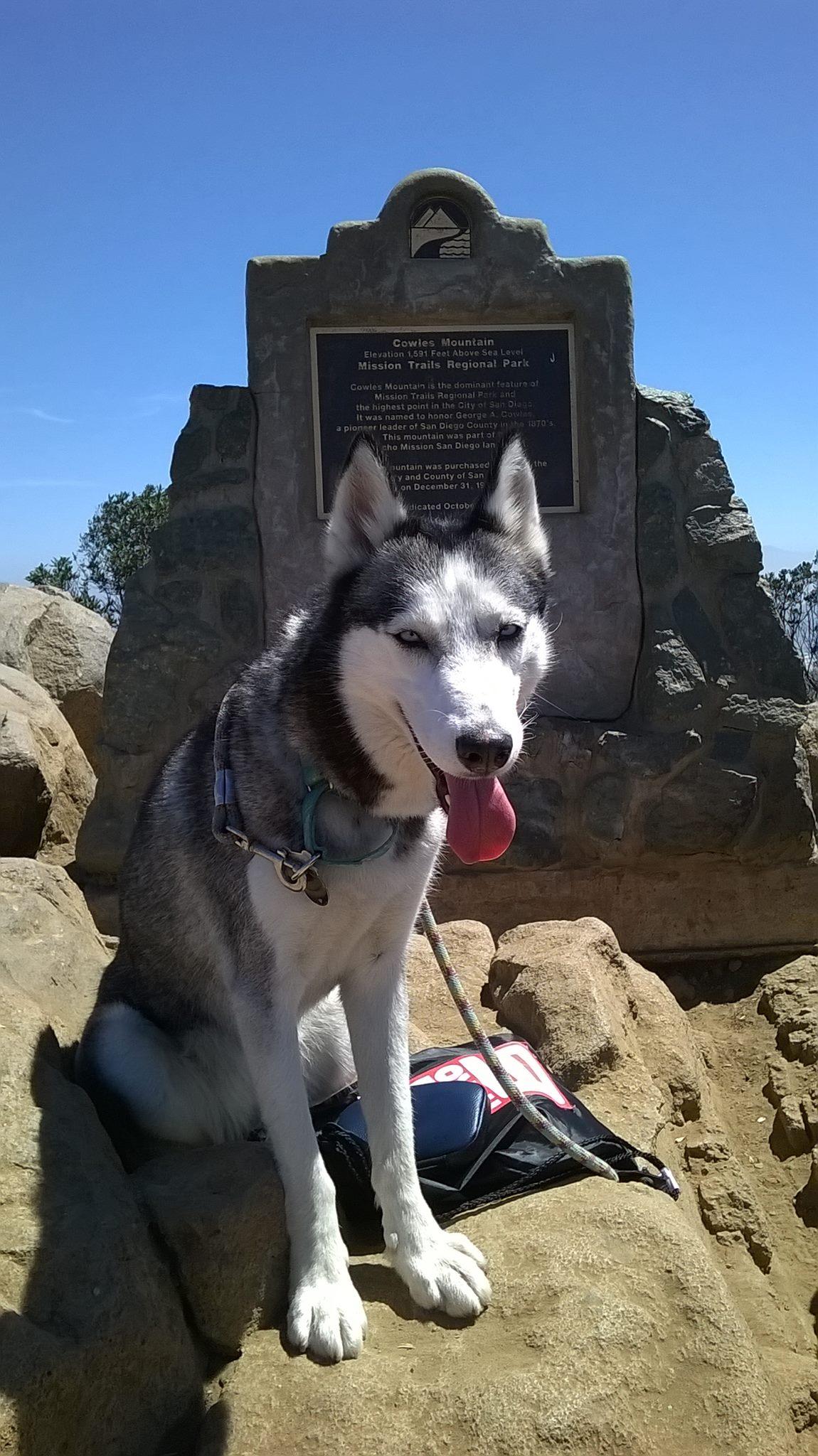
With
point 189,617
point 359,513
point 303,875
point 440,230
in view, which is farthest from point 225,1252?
point 440,230

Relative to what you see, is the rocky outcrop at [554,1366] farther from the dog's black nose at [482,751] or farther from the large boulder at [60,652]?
the large boulder at [60,652]

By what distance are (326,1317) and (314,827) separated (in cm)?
103

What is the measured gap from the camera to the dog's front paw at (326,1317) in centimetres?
213

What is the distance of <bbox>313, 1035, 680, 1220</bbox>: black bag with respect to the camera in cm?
272

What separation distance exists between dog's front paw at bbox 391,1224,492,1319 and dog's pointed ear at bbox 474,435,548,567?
1705 mm

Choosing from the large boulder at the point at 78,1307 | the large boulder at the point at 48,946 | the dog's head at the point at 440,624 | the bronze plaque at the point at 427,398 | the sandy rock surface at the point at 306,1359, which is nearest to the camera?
the large boulder at the point at 78,1307

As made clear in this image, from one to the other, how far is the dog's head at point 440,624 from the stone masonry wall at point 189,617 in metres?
2.91

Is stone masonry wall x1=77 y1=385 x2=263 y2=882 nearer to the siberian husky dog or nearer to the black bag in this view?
the siberian husky dog

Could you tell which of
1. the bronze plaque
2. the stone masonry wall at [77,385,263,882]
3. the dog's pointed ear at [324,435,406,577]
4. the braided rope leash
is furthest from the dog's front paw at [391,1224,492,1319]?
the bronze plaque

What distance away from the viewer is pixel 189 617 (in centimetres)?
548

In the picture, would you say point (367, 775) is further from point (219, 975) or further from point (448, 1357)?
point (448, 1357)

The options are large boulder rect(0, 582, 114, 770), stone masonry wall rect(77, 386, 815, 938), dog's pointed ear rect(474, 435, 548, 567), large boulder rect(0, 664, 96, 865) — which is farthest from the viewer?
large boulder rect(0, 582, 114, 770)

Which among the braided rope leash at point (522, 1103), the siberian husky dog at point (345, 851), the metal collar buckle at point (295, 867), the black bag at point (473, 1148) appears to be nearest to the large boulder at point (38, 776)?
the siberian husky dog at point (345, 851)

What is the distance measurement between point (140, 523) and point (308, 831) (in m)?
14.3
